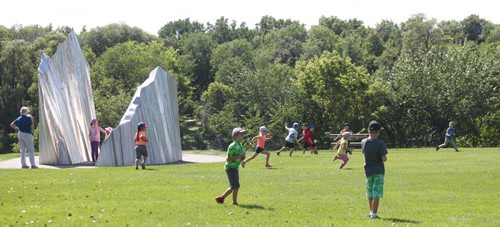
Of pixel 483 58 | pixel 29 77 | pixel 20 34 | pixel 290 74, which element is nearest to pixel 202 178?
pixel 483 58

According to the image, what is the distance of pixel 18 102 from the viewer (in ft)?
215

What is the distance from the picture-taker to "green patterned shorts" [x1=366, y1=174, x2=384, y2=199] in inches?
484

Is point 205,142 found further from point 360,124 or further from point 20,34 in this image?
point 20,34

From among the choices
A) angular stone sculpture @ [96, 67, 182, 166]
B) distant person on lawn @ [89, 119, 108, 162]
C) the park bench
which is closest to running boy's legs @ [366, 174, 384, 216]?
angular stone sculpture @ [96, 67, 182, 166]

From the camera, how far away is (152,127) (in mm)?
27781

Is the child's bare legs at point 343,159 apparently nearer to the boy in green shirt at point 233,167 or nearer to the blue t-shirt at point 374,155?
the boy in green shirt at point 233,167

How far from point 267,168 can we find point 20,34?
6433 centimetres

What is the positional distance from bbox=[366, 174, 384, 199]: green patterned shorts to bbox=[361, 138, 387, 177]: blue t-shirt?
0.29 ft

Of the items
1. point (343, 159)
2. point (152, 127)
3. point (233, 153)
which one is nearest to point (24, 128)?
point (152, 127)

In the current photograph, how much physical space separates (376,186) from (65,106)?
1844 cm

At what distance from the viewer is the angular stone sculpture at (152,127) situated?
1029 inches

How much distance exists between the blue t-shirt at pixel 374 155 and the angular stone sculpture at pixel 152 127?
601 inches

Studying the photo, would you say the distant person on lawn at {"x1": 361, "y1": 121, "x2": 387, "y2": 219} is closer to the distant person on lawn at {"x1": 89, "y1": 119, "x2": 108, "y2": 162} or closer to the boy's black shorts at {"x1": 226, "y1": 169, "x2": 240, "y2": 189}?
the boy's black shorts at {"x1": 226, "y1": 169, "x2": 240, "y2": 189}

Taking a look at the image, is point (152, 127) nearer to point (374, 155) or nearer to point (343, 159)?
point (343, 159)
